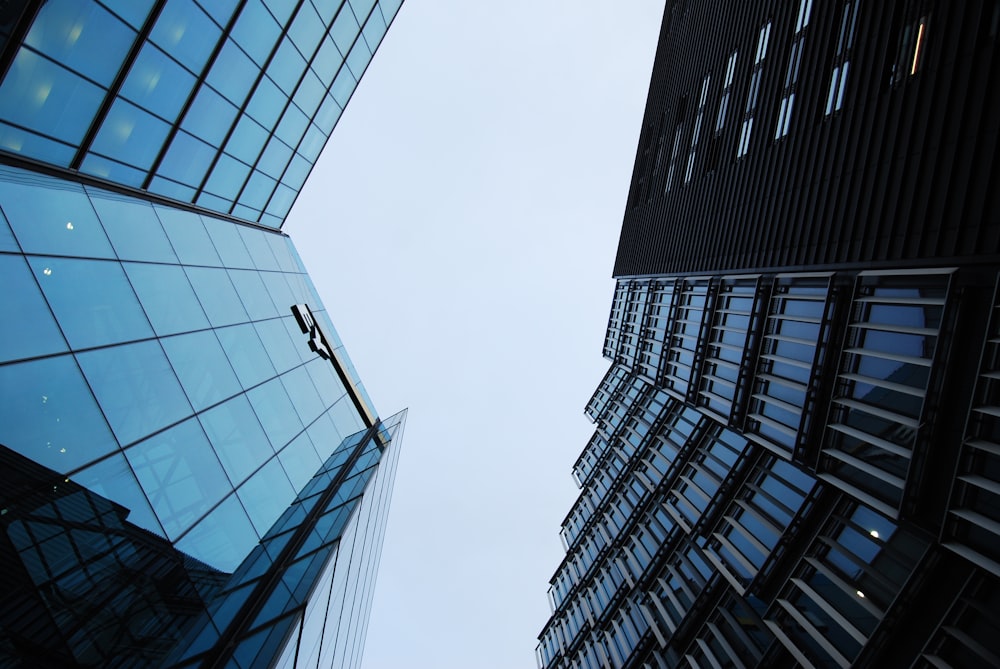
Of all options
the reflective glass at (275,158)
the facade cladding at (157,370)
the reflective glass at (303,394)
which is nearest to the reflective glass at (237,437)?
the facade cladding at (157,370)

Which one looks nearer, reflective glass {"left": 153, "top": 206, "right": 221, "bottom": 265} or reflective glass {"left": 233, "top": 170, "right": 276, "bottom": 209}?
reflective glass {"left": 153, "top": 206, "right": 221, "bottom": 265}

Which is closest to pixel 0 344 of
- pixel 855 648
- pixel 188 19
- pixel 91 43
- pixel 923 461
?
pixel 91 43

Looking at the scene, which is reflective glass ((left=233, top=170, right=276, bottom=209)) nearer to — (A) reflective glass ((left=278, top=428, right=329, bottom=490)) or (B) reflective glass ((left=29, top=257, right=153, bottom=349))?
(A) reflective glass ((left=278, top=428, right=329, bottom=490))

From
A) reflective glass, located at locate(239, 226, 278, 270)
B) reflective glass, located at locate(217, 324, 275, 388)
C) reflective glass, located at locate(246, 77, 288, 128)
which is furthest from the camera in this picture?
reflective glass, located at locate(239, 226, 278, 270)

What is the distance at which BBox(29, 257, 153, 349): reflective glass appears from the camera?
8.51 meters

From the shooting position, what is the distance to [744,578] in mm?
23781

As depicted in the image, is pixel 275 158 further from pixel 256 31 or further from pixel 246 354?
pixel 246 354

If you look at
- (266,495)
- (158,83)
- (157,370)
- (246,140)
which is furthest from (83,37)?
(266,495)

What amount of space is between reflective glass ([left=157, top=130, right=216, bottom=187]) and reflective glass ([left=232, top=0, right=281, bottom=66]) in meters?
3.33

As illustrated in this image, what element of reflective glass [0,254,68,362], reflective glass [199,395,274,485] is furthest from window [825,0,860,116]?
reflective glass [0,254,68,362]

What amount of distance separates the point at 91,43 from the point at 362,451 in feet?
51.5

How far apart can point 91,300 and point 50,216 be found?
66.8 inches

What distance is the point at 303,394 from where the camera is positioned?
18.5m

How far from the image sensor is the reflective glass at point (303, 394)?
1748 cm
